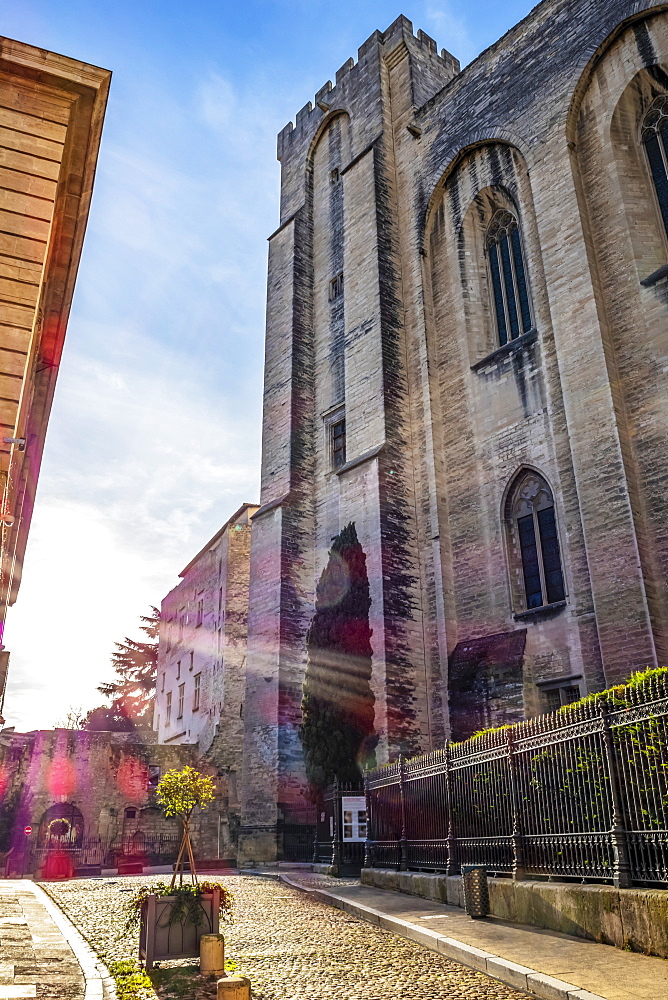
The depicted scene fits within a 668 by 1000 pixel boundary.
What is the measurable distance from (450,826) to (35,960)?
4926 mm

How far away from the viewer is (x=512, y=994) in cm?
477

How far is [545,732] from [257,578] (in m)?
14.3

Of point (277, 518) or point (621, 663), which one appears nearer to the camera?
point (621, 663)

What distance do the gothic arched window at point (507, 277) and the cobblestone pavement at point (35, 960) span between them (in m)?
15.3

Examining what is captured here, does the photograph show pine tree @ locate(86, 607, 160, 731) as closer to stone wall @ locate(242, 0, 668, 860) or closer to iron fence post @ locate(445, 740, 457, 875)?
stone wall @ locate(242, 0, 668, 860)

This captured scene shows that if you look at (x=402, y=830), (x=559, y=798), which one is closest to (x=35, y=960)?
(x=559, y=798)

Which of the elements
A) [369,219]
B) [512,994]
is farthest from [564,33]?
[512,994]

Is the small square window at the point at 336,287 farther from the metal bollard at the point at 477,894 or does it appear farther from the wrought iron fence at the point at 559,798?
the metal bollard at the point at 477,894

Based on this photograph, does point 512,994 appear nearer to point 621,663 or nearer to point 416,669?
point 621,663

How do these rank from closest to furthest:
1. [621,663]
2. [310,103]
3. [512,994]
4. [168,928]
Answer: [512,994] < [168,928] < [621,663] < [310,103]

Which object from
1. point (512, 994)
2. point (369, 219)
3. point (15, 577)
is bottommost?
point (512, 994)

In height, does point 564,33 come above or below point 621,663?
above

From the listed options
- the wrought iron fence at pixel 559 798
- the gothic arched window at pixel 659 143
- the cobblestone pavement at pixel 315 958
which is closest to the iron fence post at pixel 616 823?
the wrought iron fence at pixel 559 798

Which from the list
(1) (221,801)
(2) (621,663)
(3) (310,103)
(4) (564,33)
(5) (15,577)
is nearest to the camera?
(2) (621,663)
